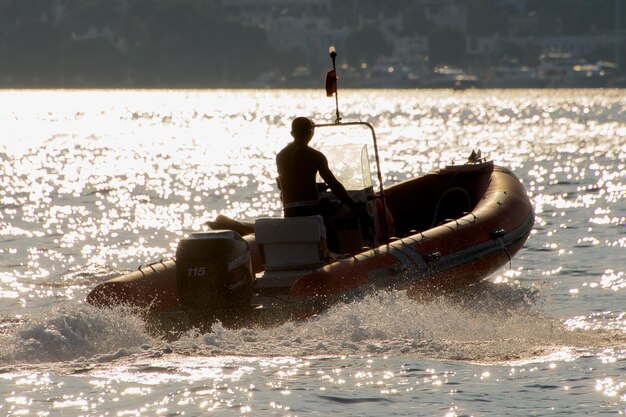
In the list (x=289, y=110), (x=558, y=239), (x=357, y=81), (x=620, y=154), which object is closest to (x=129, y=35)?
(x=357, y=81)

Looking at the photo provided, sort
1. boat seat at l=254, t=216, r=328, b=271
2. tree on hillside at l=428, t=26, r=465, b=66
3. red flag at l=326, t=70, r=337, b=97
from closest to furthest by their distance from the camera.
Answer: boat seat at l=254, t=216, r=328, b=271 < red flag at l=326, t=70, r=337, b=97 < tree on hillside at l=428, t=26, r=465, b=66

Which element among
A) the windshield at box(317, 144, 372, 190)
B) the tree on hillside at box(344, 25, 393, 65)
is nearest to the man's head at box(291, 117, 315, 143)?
the windshield at box(317, 144, 372, 190)

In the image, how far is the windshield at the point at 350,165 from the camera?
1246 cm

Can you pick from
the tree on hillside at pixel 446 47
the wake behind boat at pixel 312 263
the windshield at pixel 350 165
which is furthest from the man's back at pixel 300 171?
the tree on hillside at pixel 446 47

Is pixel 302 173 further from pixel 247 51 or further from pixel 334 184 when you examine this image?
pixel 247 51

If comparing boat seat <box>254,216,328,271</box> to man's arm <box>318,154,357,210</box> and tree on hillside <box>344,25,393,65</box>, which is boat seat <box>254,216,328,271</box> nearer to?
man's arm <box>318,154,357,210</box>

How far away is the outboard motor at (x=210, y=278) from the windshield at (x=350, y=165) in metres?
2.01

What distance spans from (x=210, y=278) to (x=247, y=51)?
157232 mm

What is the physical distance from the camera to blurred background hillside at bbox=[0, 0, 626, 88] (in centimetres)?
16312

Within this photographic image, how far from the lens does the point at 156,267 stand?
38.7 feet

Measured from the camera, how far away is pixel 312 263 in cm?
1129

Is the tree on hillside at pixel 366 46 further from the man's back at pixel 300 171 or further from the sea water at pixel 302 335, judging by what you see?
the man's back at pixel 300 171

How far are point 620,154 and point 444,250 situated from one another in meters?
35.1

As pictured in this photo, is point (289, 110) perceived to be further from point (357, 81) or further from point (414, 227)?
point (414, 227)
